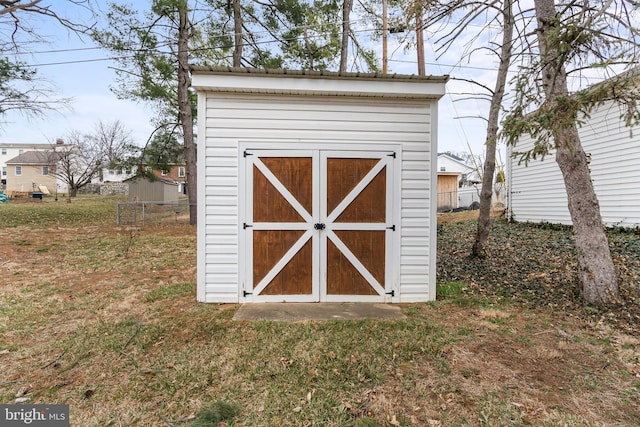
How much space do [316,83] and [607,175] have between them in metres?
8.52

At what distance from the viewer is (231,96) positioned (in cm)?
411

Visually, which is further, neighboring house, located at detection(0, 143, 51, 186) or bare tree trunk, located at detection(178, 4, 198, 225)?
neighboring house, located at detection(0, 143, 51, 186)

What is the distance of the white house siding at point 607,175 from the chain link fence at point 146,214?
1112cm

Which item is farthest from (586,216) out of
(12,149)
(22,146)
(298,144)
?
(12,149)

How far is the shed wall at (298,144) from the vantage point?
413 cm

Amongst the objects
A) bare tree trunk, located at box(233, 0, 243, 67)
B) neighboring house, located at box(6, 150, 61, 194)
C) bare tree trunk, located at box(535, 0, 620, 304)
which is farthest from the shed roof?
bare tree trunk, located at box(535, 0, 620, 304)

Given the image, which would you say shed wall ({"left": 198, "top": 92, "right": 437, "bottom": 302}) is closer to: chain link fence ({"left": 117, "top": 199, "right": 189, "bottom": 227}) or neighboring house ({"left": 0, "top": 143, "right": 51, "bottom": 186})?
chain link fence ({"left": 117, "top": 199, "right": 189, "bottom": 227})

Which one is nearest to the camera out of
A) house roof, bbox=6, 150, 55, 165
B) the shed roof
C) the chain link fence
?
the chain link fence

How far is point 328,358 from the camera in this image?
112 inches

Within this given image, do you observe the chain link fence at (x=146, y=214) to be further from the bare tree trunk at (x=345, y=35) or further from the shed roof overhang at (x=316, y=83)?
the shed roof overhang at (x=316, y=83)

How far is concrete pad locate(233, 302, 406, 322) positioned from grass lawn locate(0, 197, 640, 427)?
0.57 feet

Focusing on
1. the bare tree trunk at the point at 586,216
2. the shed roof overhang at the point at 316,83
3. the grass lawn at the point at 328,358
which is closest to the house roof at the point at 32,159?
the grass lawn at the point at 328,358

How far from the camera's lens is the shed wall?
4.13 metres

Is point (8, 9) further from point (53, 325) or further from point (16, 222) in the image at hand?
point (53, 325)
